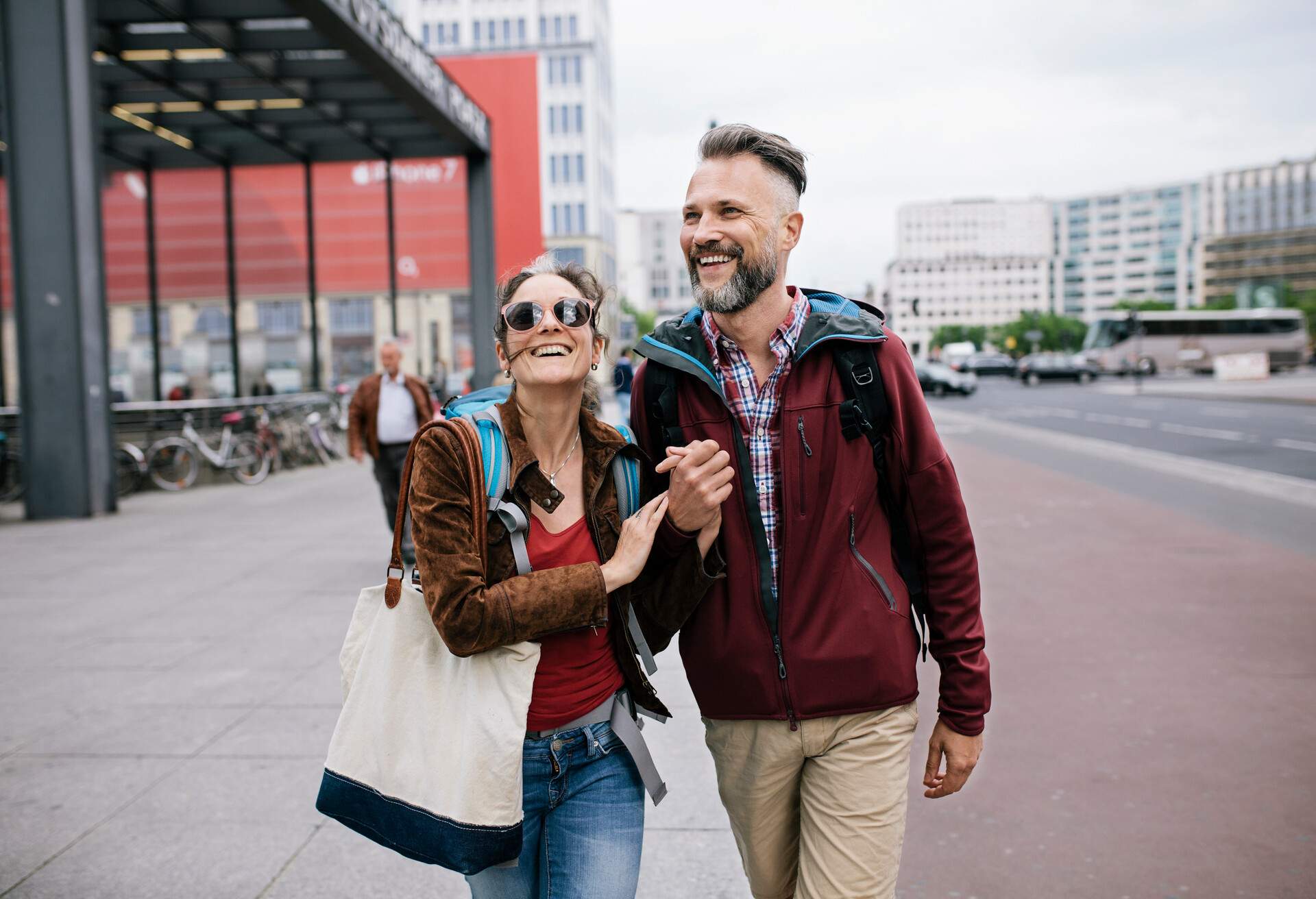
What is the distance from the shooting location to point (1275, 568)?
7.61 m

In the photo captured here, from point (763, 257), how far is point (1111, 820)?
2.52 meters

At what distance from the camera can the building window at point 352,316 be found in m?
24.4

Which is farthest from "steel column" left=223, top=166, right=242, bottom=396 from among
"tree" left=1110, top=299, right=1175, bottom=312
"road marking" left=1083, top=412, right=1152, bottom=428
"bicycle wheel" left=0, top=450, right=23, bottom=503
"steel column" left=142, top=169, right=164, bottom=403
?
"tree" left=1110, top=299, right=1175, bottom=312

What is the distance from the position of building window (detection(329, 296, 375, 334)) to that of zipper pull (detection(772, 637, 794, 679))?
23699mm

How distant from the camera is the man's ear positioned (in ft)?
7.22

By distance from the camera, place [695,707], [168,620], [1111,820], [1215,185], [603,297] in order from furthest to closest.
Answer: [1215,185] < [168,620] < [695,707] < [1111,820] < [603,297]

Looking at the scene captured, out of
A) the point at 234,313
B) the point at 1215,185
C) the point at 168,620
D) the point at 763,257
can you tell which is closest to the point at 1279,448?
the point at 168,620

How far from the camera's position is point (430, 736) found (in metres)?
1.88

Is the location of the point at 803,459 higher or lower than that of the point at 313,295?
lower

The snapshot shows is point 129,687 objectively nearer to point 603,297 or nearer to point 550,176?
point 603,297

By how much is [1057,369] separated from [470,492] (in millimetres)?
54325

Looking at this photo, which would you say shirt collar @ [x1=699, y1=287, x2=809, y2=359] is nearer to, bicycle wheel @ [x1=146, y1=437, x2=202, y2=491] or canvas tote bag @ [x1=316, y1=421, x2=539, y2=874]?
canvas tote bag @ [x1=316, y1=421, x2=539, y2=874]

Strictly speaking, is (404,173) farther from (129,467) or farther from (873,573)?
(873,573)

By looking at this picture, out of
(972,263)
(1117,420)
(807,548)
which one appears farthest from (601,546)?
(972,263)
